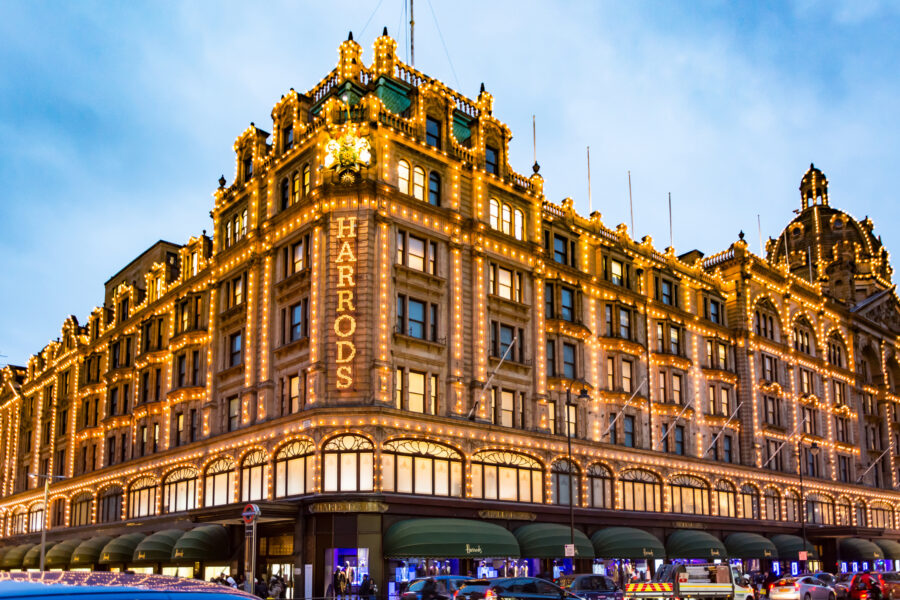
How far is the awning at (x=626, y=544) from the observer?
51.6 meters

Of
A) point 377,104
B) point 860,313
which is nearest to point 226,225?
point 377,104

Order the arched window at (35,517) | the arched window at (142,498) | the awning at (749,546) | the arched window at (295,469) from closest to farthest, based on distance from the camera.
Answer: the arched window at (295,469)
the arched window at (142,498)
the awning at (749,546)
the arched window at (35,517)

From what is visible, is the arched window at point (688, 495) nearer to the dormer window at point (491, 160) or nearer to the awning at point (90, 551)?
the dormer window at point (491, 160)

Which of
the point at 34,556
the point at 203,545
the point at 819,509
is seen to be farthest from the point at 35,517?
the point at 819,509

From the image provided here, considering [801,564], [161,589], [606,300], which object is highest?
[606,300]

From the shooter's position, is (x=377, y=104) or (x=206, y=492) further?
(x=206, y=492)

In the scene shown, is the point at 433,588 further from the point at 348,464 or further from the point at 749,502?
the point at 749,502

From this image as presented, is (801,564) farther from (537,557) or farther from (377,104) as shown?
(377,104)

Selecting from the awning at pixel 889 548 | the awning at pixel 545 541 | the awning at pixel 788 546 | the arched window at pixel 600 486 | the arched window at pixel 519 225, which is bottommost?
the awning at pixel 889 548

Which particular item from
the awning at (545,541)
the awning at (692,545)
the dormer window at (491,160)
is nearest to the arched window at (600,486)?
the awning at (545,541)

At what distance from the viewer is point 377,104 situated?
1833 inches

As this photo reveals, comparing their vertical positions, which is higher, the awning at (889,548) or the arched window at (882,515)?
the arched window at (882,515)

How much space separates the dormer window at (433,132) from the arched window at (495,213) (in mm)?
4565

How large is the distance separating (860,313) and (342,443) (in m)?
62.1
